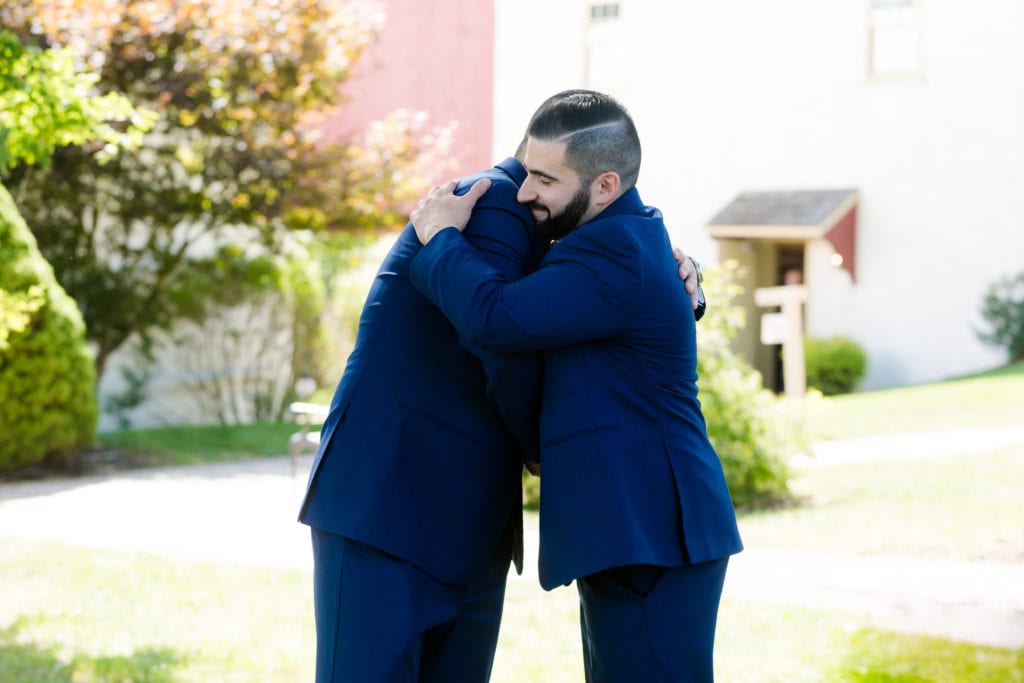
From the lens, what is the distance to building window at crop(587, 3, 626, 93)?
1895 cm

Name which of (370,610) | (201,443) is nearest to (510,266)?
(370,610)

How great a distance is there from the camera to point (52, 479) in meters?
9.99

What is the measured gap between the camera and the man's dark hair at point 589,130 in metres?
2.93

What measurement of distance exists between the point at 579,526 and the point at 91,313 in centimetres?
1151

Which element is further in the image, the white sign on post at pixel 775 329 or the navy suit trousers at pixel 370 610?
the white sign on post at pixel 775 329

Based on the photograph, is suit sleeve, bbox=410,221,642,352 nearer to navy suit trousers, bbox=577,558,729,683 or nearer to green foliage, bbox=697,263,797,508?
navy suit trousers, bbox=577,558,729,683

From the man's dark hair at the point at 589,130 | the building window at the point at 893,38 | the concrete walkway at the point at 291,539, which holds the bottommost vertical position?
the concrete walkway at the point at 291,539

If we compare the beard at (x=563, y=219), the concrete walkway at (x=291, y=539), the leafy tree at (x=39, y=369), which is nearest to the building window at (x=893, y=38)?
the concrete walkway at (x=291, y=539)

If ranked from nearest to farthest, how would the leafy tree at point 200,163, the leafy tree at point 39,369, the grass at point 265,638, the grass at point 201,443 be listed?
the grass at point 265,638, the leafy tree at point 39,369, the grass at point 201,443, the leafy tree at point 200,163

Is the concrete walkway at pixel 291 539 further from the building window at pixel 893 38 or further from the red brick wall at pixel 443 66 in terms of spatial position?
the red brick wall at pixel 443 66

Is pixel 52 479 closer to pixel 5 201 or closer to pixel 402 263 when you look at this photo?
pixel 5 201

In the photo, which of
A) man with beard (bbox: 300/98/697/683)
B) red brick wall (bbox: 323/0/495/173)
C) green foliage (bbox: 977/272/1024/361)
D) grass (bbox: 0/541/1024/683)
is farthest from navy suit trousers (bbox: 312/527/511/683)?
red brick wall (bbox: 323/0/495/173)

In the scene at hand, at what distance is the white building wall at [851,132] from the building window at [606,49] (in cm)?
15

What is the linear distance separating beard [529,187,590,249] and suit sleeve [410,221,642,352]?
10 cm
